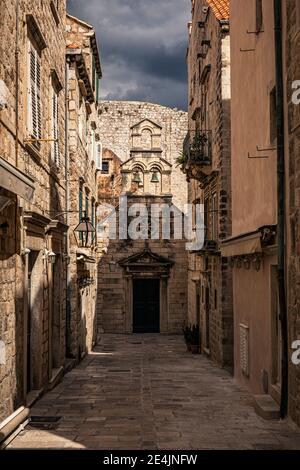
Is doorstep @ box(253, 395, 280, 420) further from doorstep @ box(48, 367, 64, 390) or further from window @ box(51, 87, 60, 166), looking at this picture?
window @ box(51, 87, 60, 166)

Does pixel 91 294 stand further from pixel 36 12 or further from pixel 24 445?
pixel 24 445

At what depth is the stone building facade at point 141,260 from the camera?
1106 inches

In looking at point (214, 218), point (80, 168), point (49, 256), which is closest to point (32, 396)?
point (49, 256)

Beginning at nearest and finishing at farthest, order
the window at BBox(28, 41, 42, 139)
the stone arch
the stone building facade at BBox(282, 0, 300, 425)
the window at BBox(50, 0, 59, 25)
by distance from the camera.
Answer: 1. the stone building facade at BBox(282, 0, 300, 425)
2. the window at BBox(28, 41, 42, 139)
3. the window at BBox(50, 0, 59, 25)
4. the stone arch

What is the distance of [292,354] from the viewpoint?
8367 millimetres

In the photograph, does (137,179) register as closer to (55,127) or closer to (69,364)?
(69,364)

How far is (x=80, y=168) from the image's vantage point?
17.5 meters

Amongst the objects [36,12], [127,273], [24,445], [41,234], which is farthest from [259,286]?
[127,273]

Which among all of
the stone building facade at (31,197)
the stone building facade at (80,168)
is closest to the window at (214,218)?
the stone building facade at (80,168)

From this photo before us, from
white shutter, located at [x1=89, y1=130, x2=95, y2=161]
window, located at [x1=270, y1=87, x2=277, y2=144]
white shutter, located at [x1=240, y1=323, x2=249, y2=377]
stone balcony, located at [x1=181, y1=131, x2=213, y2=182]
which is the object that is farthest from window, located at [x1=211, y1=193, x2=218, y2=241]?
window, located at [x1=270, y1=87, x2=277, y2=144]

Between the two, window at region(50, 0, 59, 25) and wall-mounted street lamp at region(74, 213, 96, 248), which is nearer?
window at region(50, 0, 59, 25)

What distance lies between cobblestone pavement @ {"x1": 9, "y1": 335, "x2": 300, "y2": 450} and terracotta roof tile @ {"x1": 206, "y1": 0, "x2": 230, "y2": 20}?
392 inches

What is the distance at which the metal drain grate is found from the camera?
8.48 meters
